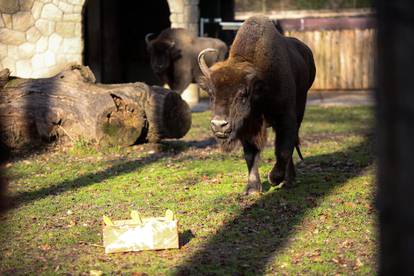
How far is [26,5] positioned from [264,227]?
38.4 feet

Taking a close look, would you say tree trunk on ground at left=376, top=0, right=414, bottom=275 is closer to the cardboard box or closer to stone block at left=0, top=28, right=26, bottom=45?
the cardboard box

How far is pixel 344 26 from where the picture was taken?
22875 mm

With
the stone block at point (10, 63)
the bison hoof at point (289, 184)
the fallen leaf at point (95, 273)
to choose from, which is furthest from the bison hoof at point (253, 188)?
the stone block at point (10, 63)

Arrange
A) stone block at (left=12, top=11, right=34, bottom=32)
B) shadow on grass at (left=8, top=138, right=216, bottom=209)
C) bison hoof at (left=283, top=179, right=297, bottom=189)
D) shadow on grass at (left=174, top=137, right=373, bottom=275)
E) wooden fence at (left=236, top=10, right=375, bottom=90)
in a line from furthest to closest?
wooden fence at (left=236, top=10, right=375, bottom=90) → stone block at (left=12, top=11, right=34, bottom=32) → bison hoof at (left=283, top=179, right=297, bottom=189) → shadow on grass at (left=8, top=138, right=216, bottom=209) → shadow on grass at (left=174, top=137, right=373, bottom=275)

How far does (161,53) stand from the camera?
16.6 m

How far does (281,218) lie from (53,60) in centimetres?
1113

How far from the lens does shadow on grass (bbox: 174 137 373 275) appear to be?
5277 mm

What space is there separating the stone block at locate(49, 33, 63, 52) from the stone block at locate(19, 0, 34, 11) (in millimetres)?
818

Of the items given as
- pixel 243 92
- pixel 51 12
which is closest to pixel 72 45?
pixel 51 12

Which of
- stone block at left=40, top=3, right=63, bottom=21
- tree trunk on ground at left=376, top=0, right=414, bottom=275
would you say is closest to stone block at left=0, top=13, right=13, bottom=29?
stone block at left=40, top=3, right=63, bottom=21

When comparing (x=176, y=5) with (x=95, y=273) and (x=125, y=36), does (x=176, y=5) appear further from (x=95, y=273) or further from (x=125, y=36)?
(x=95, y=273)

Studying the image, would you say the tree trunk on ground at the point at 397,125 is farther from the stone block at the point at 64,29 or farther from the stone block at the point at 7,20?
the stone block at the point at 7,20

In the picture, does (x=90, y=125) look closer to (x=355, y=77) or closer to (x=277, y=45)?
(x=277, y=45)

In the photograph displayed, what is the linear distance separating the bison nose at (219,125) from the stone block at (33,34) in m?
10.9
